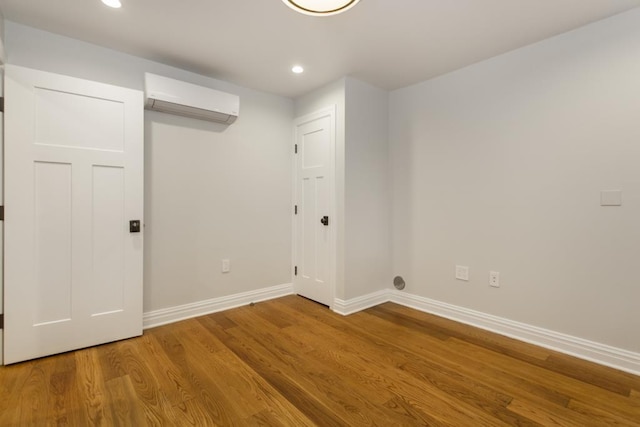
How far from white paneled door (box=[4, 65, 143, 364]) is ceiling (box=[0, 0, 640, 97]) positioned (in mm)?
427

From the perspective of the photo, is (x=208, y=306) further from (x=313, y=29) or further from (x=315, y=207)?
(x=313, y=29)

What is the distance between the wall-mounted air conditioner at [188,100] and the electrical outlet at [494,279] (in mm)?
2806

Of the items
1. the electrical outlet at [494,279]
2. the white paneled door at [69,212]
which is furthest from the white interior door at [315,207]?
the white paneled door at [69,212]

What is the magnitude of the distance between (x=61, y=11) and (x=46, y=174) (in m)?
1.10

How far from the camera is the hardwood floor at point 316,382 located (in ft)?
5.20

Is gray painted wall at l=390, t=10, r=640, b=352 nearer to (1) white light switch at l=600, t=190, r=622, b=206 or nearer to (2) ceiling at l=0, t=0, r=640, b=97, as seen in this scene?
A: (1) white light switch at l=600, t=190, r=622, b=206

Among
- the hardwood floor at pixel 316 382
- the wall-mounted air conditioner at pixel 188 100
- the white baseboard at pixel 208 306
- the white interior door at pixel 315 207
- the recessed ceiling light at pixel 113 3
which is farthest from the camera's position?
the white interior door at pixel 315 207

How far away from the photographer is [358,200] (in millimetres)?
3178

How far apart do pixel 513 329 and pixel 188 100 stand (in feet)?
11.2

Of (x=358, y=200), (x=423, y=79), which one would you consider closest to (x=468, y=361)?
(x=358, y=200)

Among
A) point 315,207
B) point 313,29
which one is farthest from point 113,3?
point 315,207

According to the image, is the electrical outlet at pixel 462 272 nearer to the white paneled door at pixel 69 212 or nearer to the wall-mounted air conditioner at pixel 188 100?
the wall-mounted air conditioner at pixel 188 100

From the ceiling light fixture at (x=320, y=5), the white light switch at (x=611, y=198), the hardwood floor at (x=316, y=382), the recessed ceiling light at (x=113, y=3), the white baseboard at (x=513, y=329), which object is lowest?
the hardwood floor at (x=316, y=382)

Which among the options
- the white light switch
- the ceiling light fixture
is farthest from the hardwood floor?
the ceiling light fixture
